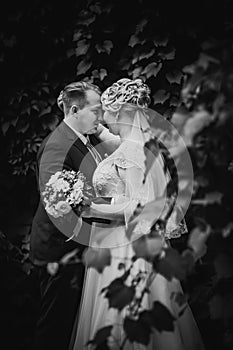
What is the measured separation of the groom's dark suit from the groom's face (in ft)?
0.25

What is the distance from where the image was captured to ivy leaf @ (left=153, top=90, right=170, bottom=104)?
343 cm

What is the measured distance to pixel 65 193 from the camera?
256cm

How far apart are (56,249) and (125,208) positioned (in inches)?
23.1

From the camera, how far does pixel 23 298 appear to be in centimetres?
358

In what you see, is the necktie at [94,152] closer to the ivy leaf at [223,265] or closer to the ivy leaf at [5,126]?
the ivy leaf at [5,126]

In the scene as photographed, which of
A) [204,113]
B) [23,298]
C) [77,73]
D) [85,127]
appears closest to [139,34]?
[77,73]

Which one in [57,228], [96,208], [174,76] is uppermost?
[174,76]

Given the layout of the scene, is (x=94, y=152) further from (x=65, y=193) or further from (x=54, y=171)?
(x=65, y=193)

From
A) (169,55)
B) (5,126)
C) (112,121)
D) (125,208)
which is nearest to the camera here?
(125,208)

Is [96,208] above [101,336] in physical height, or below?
below

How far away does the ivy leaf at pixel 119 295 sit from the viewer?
4.76 feet

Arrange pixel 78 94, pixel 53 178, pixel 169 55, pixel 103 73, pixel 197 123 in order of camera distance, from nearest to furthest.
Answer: pixel 197 123 < pixel 53 178 < pixel 78 94 < pixel 169 55 < pixel 103 73

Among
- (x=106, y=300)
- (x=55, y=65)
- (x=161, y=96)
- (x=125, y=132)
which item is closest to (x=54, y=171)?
(x=125, y=132)

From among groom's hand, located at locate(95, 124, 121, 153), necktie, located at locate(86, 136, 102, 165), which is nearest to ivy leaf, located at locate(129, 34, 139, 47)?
groom's hand, located at locate(95, 124, 121, 153)
